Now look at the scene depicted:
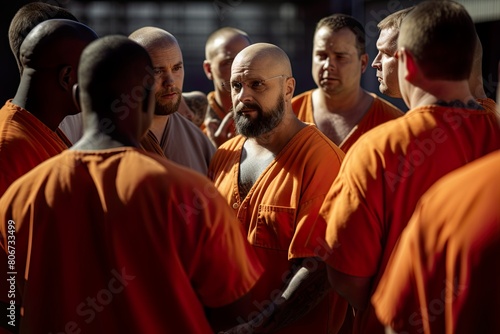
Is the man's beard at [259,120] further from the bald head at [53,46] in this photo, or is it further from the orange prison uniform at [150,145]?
the bald head at [53,46]

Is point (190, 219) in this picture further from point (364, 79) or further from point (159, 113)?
point (364, 79)

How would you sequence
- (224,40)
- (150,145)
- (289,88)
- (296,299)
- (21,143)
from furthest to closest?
(224,40)
(150,145)
(289,88)
(296,299)
(21,143)

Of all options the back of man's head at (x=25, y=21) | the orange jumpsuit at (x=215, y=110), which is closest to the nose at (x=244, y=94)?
the back of man's head at (x=25, y=21)

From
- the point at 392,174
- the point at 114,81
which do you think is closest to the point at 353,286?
the point at 392,174

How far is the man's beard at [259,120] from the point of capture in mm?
3773

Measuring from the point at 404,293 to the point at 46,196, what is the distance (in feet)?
4.11

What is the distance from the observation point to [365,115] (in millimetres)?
5195

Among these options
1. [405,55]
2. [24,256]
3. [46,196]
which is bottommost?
[24,256]

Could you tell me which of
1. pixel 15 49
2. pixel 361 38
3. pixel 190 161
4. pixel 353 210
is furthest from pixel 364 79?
pixel 353 210

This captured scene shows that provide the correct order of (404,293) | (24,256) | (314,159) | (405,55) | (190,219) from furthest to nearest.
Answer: (314,159), (405,55), (24,256), (190,219), (404,293)

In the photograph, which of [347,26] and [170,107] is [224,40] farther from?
[170,107]

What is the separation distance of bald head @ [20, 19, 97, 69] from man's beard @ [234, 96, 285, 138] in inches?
39.4

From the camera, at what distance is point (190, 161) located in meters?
4.44

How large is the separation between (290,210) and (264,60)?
91 cm
